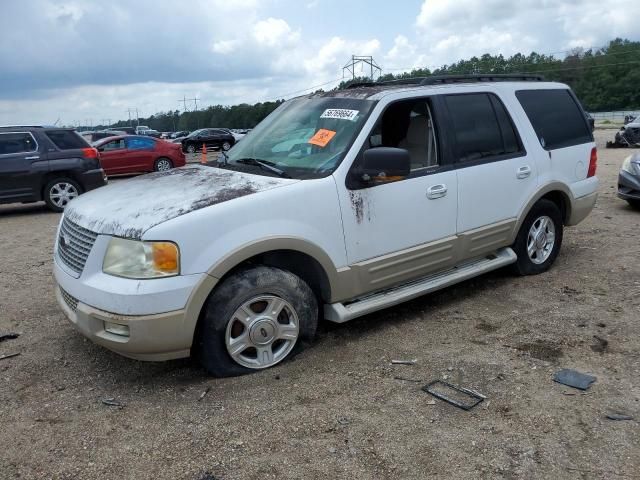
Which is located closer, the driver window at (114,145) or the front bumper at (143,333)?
the front bumper at (143,333)

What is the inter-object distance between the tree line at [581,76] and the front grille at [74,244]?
76917 millimetres

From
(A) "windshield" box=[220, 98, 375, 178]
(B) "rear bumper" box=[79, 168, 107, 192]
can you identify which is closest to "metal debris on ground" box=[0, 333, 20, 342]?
(A) "windshield" box=[220, 98, 375, 178]

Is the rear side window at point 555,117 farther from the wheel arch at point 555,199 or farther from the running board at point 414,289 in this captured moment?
the running board at point 414,289

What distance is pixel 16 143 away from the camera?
10555mm

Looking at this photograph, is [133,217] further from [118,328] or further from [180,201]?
[118,328]

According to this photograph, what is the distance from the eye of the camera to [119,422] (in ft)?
10.5

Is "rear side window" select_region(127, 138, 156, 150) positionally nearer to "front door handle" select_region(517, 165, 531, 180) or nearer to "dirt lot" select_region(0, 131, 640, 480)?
"dirt lot" select_region(0, 131, 640, 480)

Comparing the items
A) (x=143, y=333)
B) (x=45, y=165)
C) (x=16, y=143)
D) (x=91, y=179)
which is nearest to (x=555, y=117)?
(x=143, y=333)

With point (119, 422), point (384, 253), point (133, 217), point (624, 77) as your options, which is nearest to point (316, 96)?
point (384, 253)

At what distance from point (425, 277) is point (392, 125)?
48.1 inches

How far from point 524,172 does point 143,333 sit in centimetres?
350

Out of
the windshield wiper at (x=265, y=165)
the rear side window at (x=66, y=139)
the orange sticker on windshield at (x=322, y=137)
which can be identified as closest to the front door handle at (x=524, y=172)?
the orange sticker on windshield at (x=322, y=137)

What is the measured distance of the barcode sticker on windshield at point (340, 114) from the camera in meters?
4.15

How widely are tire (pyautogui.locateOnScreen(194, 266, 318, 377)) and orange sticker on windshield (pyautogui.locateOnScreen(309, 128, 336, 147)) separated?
3.29ft
